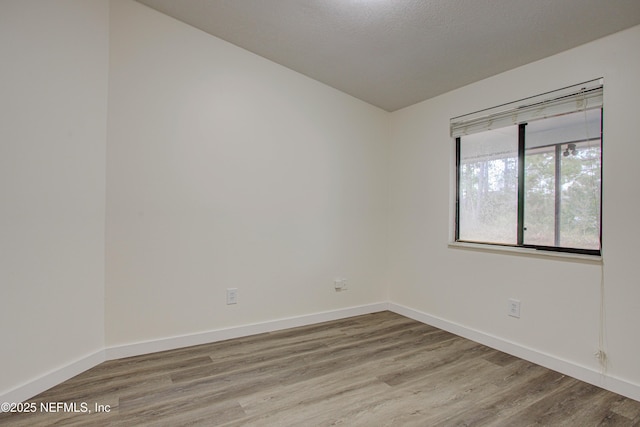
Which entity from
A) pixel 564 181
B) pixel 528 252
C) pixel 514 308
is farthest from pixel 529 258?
A: pixel 564 181

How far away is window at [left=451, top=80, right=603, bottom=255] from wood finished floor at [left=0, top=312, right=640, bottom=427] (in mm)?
976

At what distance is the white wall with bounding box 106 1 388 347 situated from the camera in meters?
2.35

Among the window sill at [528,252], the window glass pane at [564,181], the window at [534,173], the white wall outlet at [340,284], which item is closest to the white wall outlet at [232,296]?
the white wall outlet at [340,284]

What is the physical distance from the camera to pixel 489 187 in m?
2.86

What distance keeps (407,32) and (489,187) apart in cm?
150

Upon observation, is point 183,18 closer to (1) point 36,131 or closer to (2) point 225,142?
(2) point 225,142

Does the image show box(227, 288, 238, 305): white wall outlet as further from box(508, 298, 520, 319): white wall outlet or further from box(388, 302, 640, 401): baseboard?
box(508, 298, 520, 319): white wall outlet

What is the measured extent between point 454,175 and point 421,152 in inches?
17.1

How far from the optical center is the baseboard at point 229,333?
92.4 inches

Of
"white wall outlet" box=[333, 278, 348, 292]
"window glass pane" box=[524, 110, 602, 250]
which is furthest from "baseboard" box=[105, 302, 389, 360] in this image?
"window glass pane" box=[524, 110, 602, 250]

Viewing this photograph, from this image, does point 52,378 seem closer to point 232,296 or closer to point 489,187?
point 232,296

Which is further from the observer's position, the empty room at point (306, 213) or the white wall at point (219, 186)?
the white wall at point (219, 186)

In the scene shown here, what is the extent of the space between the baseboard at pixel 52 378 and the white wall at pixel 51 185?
11 mm

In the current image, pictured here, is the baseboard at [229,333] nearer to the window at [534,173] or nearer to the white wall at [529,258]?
the white wall at [529,258]
